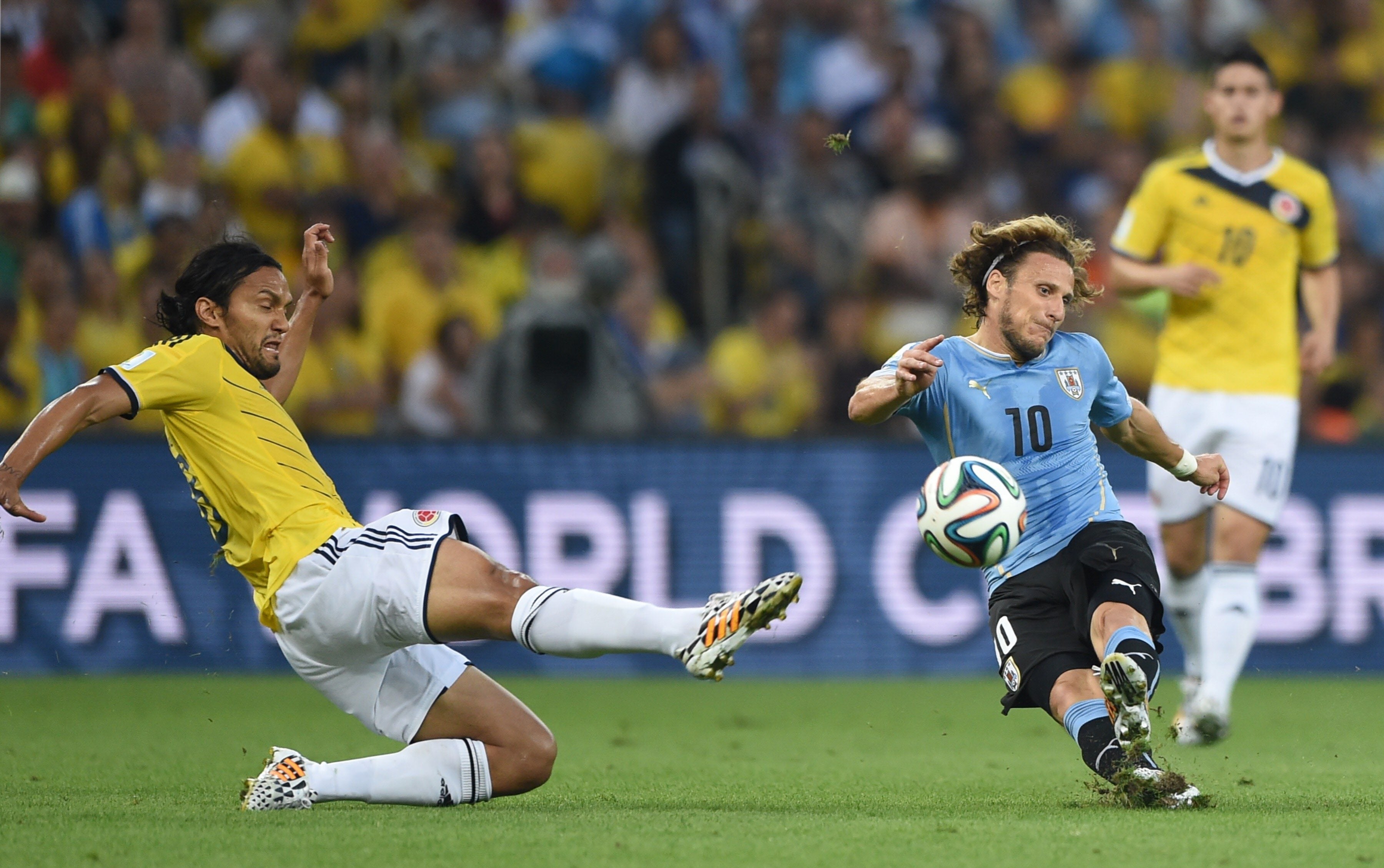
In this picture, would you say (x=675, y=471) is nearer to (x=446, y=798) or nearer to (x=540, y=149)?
(x=540, y=149)

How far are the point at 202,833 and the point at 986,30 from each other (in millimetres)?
10613

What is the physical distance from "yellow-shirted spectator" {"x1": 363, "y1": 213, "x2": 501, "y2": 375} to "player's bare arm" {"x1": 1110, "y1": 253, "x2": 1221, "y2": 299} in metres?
5.12

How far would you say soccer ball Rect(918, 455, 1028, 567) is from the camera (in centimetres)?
495

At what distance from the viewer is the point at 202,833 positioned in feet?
15.4

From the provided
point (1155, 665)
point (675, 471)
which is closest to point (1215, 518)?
point (1155, 665)

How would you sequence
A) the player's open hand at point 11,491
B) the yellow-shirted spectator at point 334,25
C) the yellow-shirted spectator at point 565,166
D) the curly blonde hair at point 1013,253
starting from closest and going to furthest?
the player's open hand at point 11,491, the curly blonde hair at point 1013,253, the yellow-shirted spectator at point 565,166, the yellow-shirted spectator at point 334,25

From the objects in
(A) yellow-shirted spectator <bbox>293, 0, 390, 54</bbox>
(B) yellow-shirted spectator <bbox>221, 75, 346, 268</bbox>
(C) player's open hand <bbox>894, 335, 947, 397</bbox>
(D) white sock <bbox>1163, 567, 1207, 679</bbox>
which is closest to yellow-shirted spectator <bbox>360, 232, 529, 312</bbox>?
(B) yellow-shirted spectator <bbox>221, 75, 346, 268</bbox>

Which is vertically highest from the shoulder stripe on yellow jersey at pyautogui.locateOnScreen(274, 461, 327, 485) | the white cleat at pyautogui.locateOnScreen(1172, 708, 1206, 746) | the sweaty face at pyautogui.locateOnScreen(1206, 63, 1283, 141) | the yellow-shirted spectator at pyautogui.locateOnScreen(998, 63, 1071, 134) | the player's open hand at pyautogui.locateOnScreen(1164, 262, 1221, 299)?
the yellow-shirted spectator at pyautogui.locateOnScreen(998, 63, 1071, 134)

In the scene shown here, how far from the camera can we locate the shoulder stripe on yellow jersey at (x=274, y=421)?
5.14 m

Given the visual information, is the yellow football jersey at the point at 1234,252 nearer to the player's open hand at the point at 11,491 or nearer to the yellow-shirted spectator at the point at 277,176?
the player's open hand at the point at 11,491

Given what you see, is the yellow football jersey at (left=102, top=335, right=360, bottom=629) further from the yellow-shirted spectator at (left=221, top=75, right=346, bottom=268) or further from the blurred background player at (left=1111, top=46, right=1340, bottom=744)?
the yellow-shirted spectator at (left=221, top=75, right=346, bottom=268)

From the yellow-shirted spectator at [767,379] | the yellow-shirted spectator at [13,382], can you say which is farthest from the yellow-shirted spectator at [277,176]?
the yellow-shirted spectator at [767,379]

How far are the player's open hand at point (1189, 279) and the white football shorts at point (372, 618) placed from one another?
381 centimetres

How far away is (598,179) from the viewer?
12773 mm
